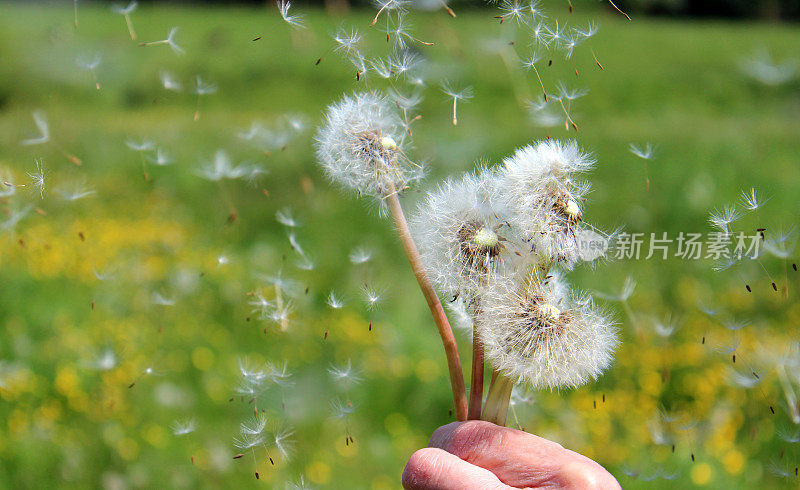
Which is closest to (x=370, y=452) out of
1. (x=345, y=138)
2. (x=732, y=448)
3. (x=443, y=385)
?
(x=443, y=385)

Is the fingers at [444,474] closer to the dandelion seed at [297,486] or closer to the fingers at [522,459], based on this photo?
the fingers at [522,459]

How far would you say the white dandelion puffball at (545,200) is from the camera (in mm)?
650

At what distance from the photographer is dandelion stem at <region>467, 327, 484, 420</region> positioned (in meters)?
0.70

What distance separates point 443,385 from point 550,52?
1.58 metres

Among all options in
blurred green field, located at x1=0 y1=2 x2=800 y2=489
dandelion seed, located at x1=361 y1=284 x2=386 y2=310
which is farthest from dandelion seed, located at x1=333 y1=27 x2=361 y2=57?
dandelion seed, located at x1=361 y1=284 x2=386 y2=310

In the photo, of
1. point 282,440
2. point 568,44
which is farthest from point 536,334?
point 282,440

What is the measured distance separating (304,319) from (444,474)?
1.85 m

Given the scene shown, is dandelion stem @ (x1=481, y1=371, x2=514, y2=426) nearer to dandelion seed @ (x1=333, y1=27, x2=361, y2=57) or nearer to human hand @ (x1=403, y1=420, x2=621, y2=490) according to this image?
→ human hand @ (x1=403, y1=420, x2=621, y2=490)

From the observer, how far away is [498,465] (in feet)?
2.34

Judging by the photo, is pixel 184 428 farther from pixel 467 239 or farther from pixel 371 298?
pixel 467 239

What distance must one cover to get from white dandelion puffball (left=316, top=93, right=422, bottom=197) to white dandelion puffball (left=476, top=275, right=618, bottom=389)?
0.17 metres

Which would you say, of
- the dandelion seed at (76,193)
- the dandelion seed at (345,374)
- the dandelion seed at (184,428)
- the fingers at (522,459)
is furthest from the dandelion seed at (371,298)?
the dandelion seed at (76,193)

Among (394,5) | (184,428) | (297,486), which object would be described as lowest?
(184,428)

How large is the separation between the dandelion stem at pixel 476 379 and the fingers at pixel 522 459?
2 centimetres
